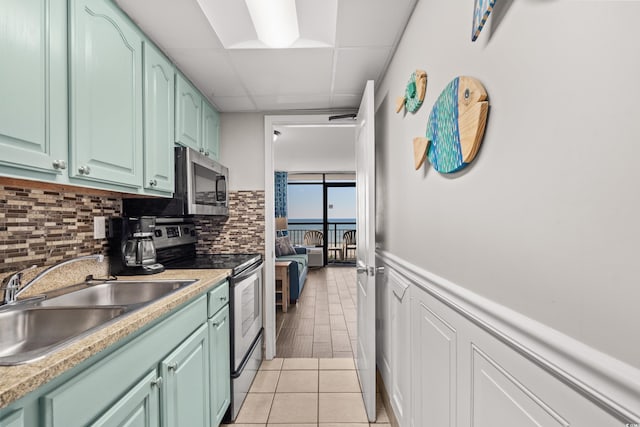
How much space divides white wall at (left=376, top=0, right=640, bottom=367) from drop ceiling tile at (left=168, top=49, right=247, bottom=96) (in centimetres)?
140

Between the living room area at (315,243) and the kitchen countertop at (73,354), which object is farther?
the living room area at (315,243)

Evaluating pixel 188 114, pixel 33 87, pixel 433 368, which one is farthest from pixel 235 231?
pixel 433 368

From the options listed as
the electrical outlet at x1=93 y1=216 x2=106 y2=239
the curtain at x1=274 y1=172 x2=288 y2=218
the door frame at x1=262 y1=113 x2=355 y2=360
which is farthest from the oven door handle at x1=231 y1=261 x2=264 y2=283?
the curtain at x1=274 y1=172 x2=288 y2=218

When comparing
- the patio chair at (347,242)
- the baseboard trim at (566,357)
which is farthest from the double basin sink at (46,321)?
the patio chair at (347,242)

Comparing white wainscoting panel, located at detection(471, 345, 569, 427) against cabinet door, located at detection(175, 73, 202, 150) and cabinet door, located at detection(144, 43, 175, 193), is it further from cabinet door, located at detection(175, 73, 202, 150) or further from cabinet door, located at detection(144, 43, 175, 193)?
cabinet door, located at detection(175, 73, 202, 150)

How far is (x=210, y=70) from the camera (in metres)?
2.06

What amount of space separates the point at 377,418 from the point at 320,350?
99 centimetres

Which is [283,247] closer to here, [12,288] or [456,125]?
[12,288]

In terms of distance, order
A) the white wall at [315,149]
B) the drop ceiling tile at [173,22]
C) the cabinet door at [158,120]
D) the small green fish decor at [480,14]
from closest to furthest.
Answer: the small green fish decor at [480,14]
the drop ceiling tile at [173,22]
the cabinet door at [158,120]
the white wall at [315,149]

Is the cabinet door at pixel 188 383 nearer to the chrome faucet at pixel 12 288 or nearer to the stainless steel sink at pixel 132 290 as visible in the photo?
the stainless steel sink at pixel 132 290

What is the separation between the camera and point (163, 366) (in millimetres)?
1138

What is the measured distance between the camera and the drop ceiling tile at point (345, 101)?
2506mm

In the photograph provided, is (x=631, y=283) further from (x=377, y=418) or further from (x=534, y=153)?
(x=377, y=418)

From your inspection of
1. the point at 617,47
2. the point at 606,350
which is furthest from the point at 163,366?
the point at 617,47
